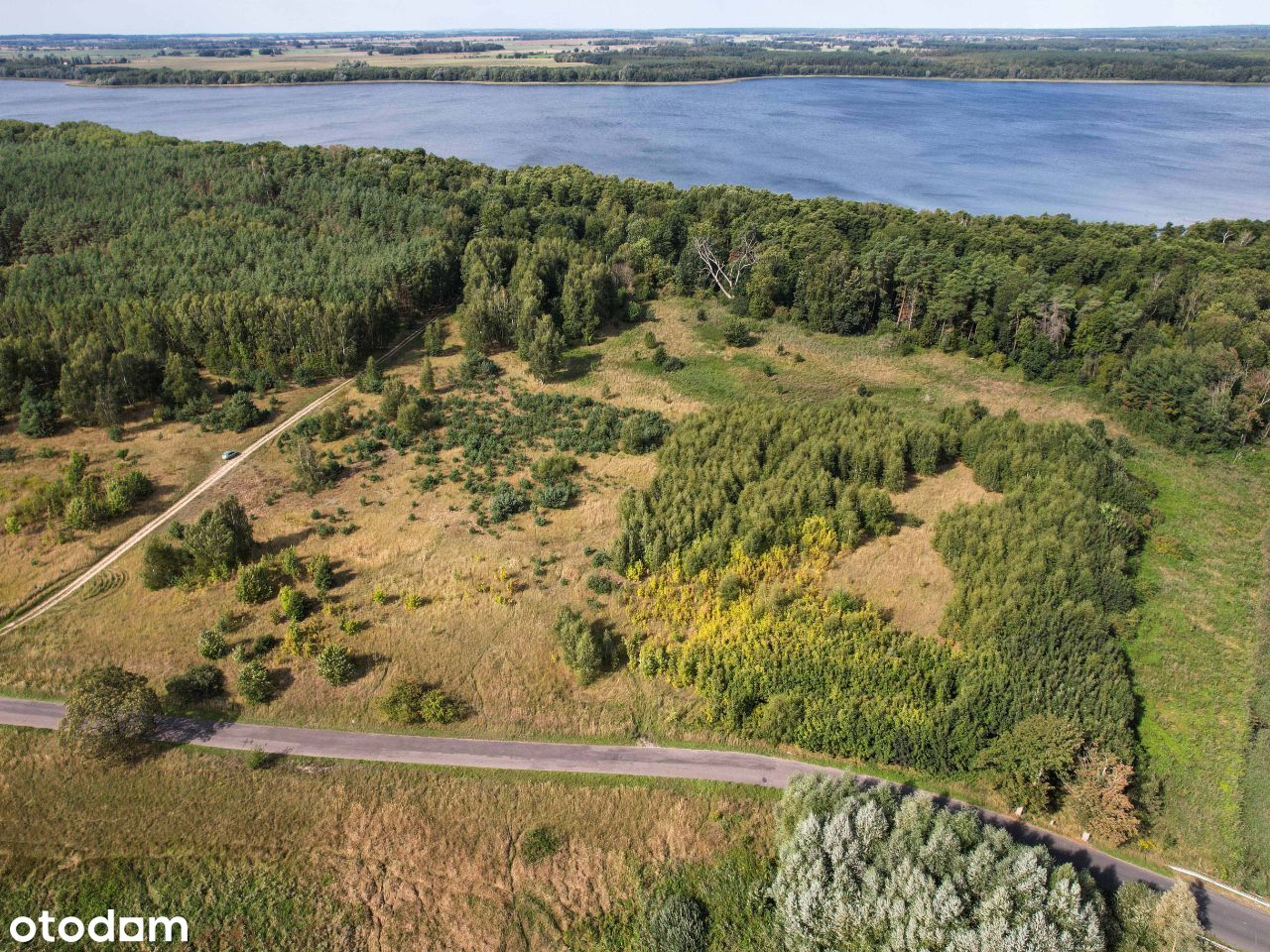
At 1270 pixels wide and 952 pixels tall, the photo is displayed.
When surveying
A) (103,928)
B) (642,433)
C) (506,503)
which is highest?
(642,433)

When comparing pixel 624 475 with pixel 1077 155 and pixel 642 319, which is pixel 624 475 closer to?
pixel 642 319

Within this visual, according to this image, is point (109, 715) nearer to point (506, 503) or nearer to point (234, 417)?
point (506, 503)

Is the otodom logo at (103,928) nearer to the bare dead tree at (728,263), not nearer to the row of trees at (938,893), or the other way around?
the row of trees at (938,893)

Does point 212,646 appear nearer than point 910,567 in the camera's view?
Yes

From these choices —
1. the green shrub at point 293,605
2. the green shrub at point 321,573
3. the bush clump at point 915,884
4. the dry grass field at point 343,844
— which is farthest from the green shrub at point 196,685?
the bush clump at point 915,884

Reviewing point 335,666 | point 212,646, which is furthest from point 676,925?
point 212,646
